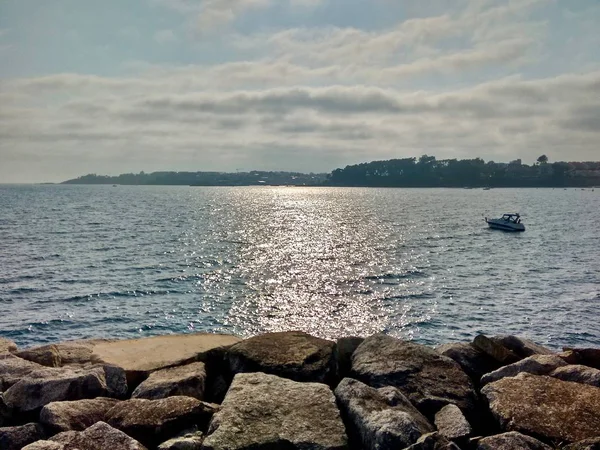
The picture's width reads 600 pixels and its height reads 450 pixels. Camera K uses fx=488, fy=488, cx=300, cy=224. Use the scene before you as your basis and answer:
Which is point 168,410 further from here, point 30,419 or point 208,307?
point 208,307

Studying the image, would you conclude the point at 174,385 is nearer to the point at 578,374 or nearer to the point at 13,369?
the point at 13,369

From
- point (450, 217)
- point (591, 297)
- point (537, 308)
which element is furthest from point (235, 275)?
point (450, 217)

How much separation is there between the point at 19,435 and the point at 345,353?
5813 mm

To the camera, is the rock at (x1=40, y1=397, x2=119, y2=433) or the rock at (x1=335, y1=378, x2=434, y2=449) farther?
the rock at (x1=40, y1=397, x2=119, y2=433)

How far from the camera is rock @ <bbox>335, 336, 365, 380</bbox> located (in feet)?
31.6

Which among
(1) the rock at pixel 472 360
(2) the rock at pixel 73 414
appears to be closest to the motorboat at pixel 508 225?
(1) the rock at pixel 472 360

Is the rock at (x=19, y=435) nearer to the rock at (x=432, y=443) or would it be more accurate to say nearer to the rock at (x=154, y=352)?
the rock at (x=154, y=352)

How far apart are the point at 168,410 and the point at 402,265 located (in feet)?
141

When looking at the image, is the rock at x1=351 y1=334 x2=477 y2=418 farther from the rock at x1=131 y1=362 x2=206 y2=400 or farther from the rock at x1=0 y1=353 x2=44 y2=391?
the rock at x1=0 y1=353 x2=44 y2=391

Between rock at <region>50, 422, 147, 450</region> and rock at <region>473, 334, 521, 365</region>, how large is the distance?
7223 mm

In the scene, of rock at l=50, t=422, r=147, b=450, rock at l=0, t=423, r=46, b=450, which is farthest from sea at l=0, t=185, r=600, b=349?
rock at l=50, t=422, r=147, b=450

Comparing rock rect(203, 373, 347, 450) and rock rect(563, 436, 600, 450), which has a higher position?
rock rect(203, 373, 347, 450)

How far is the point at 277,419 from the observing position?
709 centimetres

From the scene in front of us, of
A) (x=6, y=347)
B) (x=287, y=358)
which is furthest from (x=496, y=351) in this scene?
(x=6, y=347)
